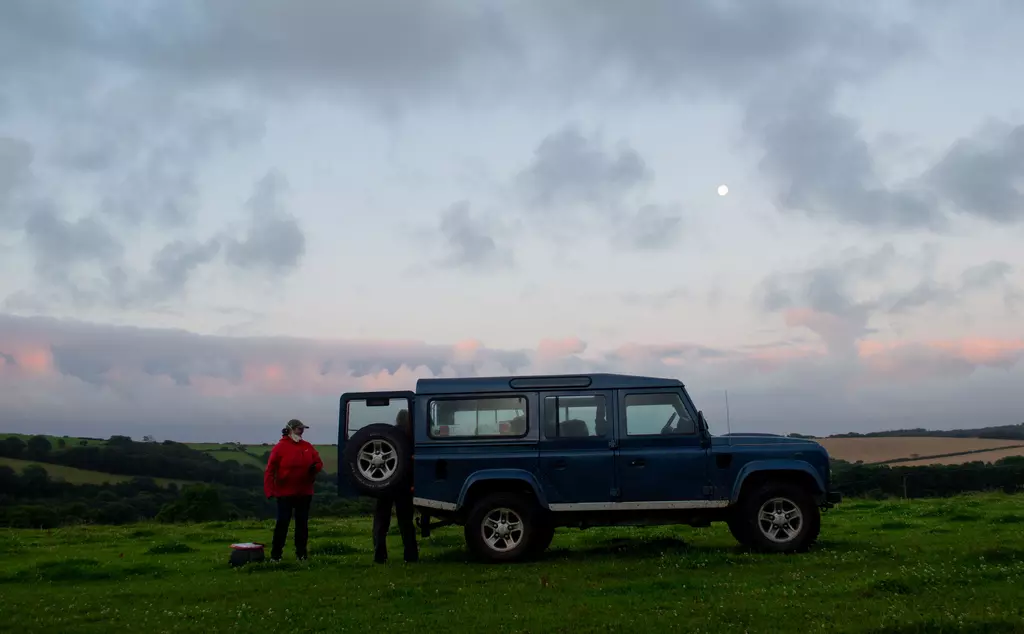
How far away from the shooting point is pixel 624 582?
1114cm

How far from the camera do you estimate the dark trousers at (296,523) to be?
14758 millimetres

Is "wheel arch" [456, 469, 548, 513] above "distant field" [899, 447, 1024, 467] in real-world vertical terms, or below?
above

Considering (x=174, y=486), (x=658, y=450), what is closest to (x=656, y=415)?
(x=658, y=450)

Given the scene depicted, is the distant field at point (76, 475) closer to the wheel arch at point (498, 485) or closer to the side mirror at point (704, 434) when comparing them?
the wheel arch at point (498, 485)

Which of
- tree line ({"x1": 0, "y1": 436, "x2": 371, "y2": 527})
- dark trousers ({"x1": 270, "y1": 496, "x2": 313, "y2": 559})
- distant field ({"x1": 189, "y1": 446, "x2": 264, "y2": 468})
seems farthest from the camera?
distant field ({"x1": 189, "y1": 446, "x2": 264, "y2": 468})

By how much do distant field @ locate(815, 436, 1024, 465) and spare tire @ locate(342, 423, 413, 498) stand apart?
92.1ft

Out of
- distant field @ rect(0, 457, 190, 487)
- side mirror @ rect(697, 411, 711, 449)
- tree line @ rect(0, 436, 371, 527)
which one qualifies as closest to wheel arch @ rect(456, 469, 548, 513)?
side mirror @ rect(697, 411, 711, 449)

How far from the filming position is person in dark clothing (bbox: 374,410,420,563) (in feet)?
46.8

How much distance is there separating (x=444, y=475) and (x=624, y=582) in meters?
3.92

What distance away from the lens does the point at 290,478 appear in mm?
14867

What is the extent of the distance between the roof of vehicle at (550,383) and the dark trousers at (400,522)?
6.01ft

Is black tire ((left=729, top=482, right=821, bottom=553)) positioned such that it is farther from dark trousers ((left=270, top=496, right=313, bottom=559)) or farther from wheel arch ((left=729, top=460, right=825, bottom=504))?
dark trousers ((left=270, top=496, right=313, bottom=559))

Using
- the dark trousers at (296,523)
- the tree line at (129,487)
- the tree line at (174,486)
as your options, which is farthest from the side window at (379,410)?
the tree line at (129,487)

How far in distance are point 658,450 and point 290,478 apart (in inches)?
245
